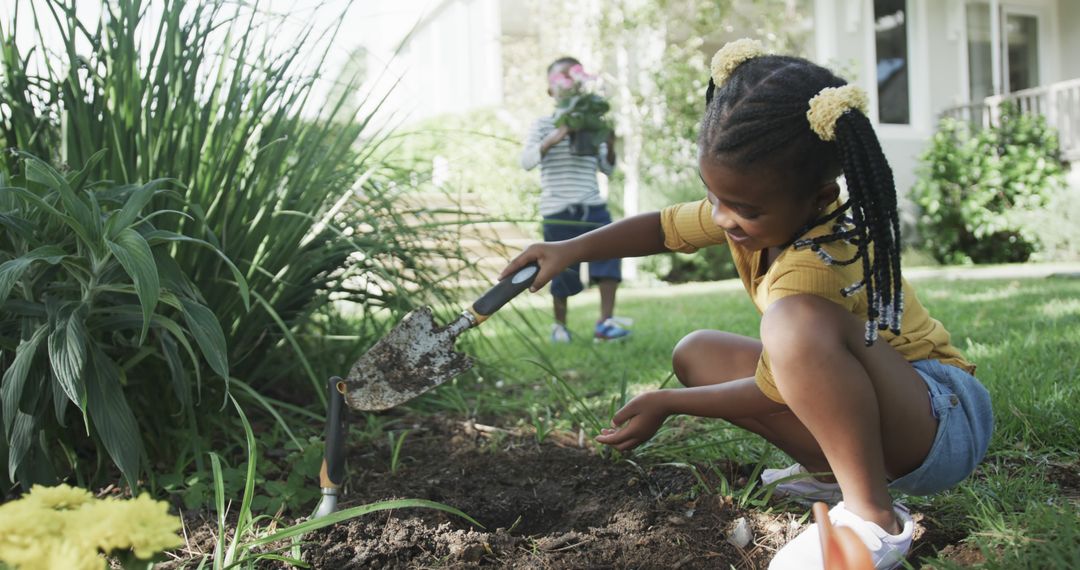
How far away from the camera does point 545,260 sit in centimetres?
167

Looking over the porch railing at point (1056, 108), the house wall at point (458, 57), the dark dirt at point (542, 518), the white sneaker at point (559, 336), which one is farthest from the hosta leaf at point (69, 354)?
the porch railing at point (1056, 108)

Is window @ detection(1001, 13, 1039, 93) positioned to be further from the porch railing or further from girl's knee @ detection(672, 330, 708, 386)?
girl's knee @ detection(672, 330, 708, 386)

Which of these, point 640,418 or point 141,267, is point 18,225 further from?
point 640,418

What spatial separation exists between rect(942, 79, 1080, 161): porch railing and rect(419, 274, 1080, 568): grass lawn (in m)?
6.16

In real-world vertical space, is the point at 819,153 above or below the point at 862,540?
above

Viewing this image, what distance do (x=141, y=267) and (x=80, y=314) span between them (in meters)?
0.27

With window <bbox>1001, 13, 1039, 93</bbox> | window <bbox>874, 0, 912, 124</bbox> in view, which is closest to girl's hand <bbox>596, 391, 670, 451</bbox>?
window <bbox>874, 0, 912, 124</bbox>

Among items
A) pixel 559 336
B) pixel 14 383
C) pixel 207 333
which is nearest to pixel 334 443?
pixel 207 333

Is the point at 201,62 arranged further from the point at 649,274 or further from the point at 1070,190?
the point at 1070,190

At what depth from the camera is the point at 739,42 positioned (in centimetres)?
149

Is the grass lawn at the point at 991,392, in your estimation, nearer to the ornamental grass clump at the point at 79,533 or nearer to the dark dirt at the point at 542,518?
the dark dirt at the point at 542,518

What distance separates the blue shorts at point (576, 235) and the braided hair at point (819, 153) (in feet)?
7.53

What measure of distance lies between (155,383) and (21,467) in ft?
1.13

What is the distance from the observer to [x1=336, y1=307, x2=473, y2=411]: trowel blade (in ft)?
5.24
